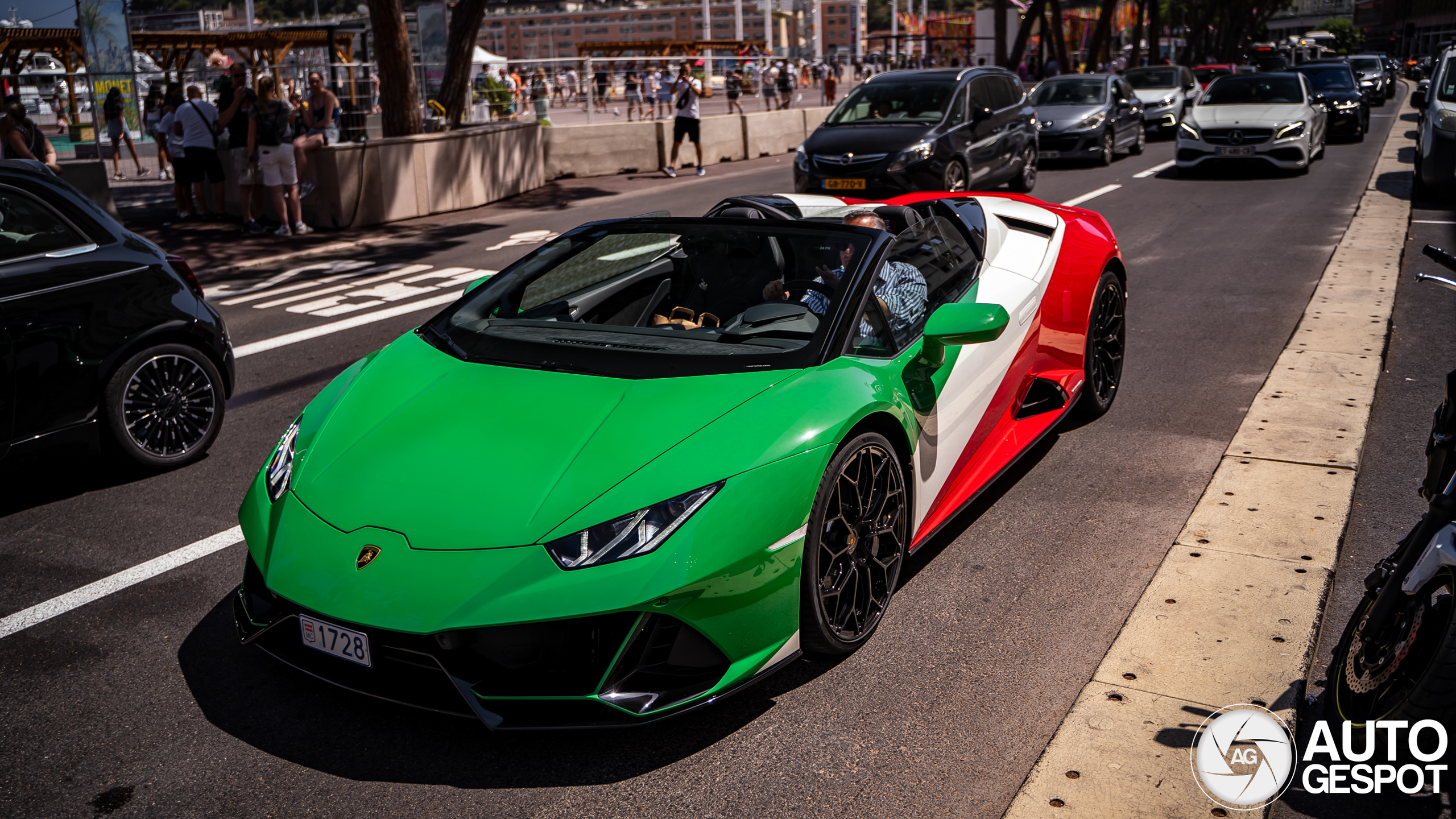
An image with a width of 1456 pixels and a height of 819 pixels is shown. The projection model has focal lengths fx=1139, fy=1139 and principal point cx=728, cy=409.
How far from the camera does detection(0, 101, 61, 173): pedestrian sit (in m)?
11.2

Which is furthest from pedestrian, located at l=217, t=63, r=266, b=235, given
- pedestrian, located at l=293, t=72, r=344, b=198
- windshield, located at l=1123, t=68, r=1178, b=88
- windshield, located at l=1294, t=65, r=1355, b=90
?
windshield, located at l=1294, t=65, r=1355, b=90

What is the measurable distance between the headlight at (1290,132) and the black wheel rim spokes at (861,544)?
15416 mm

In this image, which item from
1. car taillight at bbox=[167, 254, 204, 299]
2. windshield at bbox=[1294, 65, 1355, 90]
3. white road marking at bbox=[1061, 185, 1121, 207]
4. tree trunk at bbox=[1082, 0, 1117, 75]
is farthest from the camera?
tree trunk at bbox=[1082, 0, 1117, 75]

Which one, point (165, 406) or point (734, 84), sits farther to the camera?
point (734, 84)

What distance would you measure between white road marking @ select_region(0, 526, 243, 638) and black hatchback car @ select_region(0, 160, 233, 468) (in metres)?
1.01

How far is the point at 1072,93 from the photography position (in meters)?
20.5

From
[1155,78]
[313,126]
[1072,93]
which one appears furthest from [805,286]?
[1155,78]

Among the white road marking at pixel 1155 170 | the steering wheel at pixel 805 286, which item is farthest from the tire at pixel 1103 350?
the white road marking at pixel 1155 170

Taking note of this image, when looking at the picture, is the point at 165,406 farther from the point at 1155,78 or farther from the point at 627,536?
the point at 1155,78

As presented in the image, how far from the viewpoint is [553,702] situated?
2.88 meters

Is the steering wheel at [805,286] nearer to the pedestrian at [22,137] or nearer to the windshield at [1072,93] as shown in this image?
the pedestrian at [22,137]

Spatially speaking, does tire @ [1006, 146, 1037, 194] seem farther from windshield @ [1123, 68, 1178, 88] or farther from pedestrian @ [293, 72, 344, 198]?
windshield @ [1123, 68, 1178, 88]

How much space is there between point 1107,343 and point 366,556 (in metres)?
4.24

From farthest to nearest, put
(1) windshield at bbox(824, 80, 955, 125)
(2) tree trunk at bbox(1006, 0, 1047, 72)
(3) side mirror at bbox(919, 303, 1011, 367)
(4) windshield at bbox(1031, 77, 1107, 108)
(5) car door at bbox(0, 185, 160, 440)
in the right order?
1. (2) tree trunk at bbox(1006, 0, 1047, 72)
2. (4) windshield at bbox(1031, 77, 1107, 108)
3. (1) windshield at bbox(824, 80, 955, 125)
4. (5) car door at bbox(0, 185, 160, 440)
5. (3) side mirror at bbox(919, 303, 1011, 367)
